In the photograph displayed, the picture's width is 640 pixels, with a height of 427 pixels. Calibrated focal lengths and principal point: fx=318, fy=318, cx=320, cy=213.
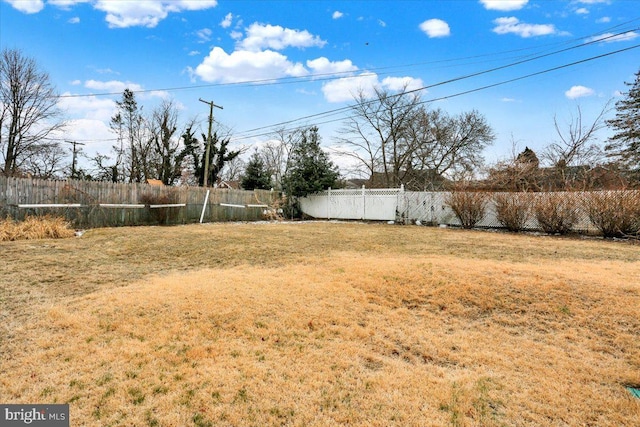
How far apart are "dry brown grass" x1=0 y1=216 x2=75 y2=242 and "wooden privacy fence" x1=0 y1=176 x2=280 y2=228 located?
62 cm

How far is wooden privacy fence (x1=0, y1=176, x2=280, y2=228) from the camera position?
8398 millimetres

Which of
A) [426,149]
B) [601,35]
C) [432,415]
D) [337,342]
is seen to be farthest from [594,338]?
[426,149]

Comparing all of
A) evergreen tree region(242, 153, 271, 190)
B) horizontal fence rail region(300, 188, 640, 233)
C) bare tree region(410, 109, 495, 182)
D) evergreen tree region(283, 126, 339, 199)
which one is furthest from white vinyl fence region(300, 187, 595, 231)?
bare tree region(410, 109, 495, 182)

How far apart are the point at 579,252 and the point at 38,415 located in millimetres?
8386

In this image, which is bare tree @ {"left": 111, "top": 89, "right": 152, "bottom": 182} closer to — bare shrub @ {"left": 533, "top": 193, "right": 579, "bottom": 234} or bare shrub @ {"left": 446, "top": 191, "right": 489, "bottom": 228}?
bare shrub @ {"left": 446, "top": 191, "right": 489, "bottom": 228}

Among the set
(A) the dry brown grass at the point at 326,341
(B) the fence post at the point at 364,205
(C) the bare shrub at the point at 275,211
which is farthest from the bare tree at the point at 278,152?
(A) the dry brown grass at the point at 326,341

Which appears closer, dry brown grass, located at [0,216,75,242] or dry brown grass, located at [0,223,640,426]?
dry brown grass, located at [0,223,640,426]

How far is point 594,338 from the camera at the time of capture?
2.91 meters

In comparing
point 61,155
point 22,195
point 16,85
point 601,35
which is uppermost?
point 16,85

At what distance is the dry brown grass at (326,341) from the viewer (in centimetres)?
192

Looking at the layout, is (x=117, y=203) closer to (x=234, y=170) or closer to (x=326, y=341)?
(x=326, y=341)

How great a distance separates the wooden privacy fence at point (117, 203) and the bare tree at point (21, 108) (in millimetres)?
12454

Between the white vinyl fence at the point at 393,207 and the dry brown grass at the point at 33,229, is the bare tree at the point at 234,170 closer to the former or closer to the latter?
the white vinyl fence at the point at 393,207

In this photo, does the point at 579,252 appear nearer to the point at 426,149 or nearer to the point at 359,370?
the point at 359,370
